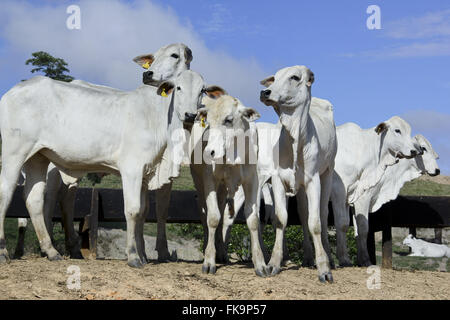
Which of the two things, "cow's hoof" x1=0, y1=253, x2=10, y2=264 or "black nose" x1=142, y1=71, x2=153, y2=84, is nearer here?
"cow's hoof" x1=0, y1=253, x2=10, y2=264

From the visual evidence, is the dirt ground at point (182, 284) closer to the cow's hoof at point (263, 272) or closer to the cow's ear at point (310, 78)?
the cow's hoof at point (263, 272)

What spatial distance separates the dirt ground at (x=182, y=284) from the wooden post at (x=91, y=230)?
2095 millimetres

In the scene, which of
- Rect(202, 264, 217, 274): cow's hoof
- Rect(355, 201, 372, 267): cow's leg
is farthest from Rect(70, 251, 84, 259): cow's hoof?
Rect(355, 201, 372, 267): cow's leg

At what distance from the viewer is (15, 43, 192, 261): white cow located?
9.81 meters

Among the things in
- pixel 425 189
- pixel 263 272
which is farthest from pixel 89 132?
pixel 425 189

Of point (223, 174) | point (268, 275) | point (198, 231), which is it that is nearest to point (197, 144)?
point (223, 174)

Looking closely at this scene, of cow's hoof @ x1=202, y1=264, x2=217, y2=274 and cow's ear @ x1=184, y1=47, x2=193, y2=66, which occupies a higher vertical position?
cow's ear @ x1=184, y1=47, x2=193, y2=66

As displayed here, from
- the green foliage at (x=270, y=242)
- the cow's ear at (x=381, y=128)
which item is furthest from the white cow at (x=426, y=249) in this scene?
the cow's ear at (x=381, y=128)

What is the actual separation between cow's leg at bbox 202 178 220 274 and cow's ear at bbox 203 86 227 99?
139cm

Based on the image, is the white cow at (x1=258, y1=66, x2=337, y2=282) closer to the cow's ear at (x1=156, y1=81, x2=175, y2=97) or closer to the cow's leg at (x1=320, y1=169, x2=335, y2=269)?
the cow's leg at (x1=320, y1=169, x2=335, y2=269)

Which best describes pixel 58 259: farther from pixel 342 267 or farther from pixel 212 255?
pixel 342 267

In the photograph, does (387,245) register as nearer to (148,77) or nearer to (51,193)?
(148,77)

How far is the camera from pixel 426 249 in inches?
931

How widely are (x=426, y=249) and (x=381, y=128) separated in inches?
493
